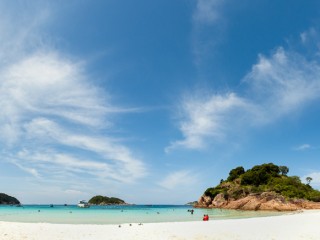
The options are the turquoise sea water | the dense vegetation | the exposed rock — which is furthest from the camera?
the dense vegetation

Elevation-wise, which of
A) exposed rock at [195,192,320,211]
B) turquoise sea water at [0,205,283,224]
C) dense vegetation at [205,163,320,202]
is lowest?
turquoise sea water at [0,205,283,224]

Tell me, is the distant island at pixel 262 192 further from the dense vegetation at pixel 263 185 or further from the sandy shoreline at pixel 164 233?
the sandy shoreline at pixel 164 233

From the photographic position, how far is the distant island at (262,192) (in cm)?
8394

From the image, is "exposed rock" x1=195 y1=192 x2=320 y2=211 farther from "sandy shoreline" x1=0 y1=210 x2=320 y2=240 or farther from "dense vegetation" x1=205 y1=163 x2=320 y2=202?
"sandy shoreline" x1=0 y1=210 x2=320 y2=240

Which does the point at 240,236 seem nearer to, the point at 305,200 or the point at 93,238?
the point at 93,238

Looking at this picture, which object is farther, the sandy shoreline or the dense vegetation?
the dense vegetation

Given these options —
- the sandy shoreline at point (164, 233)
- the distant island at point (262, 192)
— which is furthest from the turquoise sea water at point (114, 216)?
the sandy shoreline at point (164, 233)

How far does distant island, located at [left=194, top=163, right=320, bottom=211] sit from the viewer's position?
275 feet

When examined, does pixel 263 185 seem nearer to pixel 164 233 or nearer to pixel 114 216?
pixel 114 216

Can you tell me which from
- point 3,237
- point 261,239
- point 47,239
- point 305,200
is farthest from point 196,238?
point 305,200

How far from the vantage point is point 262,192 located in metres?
93.6

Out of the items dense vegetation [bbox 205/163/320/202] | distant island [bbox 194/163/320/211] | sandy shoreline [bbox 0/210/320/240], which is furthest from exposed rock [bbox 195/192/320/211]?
sandy shoreline [bbox 0/210/320/240]

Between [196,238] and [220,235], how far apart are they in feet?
6.82

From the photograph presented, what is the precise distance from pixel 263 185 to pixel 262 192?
1631 centimetres
